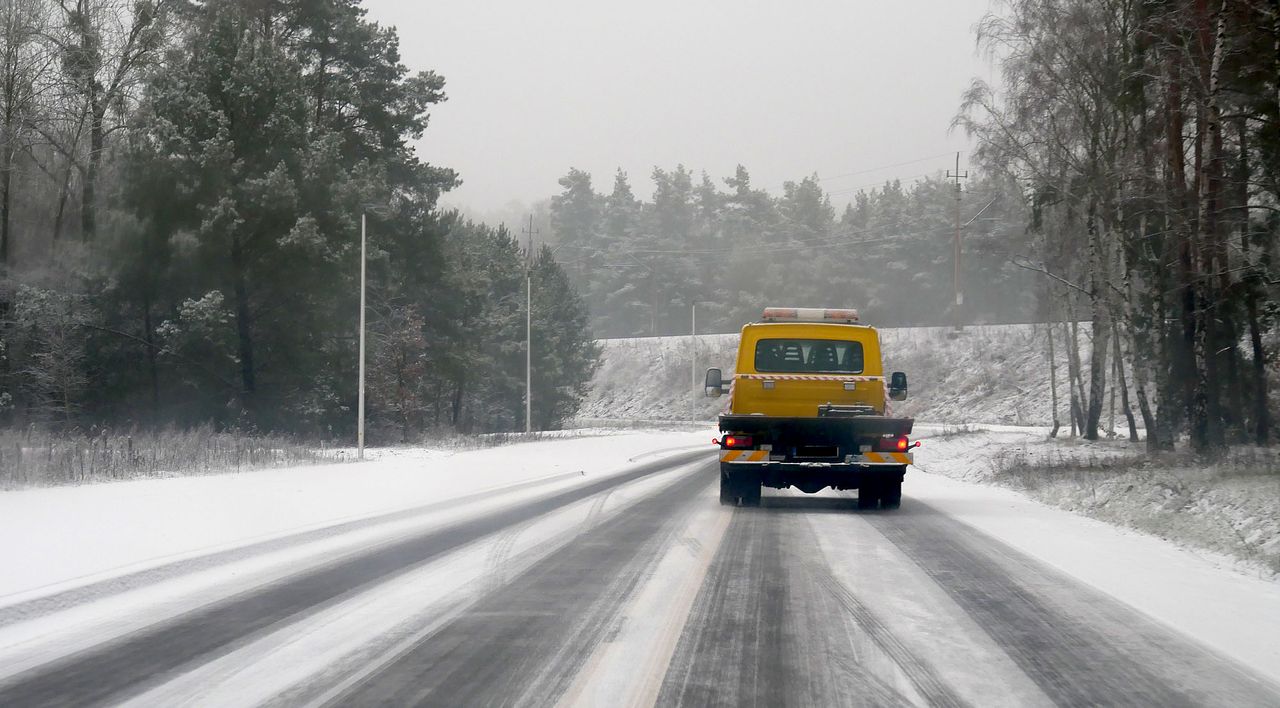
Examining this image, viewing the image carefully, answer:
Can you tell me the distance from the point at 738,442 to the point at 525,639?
8.78m

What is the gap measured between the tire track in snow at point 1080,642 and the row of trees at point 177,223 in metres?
33.0

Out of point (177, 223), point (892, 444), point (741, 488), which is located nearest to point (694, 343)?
point (177, 223)

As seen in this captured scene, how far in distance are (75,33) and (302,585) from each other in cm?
3898

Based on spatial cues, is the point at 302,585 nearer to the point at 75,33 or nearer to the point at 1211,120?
the point at 1211,120

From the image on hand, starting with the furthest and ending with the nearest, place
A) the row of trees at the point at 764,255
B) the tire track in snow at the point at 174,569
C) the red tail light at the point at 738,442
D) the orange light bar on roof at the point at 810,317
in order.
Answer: the row of trees at the point at 764,255 → the orange light bar on roof at the point at 810,317 → the red tail light at the point at 738,442 → the tire track in snow at the point at 174,569

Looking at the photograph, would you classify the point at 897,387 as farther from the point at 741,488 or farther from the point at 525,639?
the point at 525,639

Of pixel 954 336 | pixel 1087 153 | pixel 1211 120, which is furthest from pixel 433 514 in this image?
pixel 954 336

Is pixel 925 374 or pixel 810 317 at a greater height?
pixel 925 374

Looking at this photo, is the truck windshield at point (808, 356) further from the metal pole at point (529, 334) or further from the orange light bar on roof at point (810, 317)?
the metal pole at point (529, 334)

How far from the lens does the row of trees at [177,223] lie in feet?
128

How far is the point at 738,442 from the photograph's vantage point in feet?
51.1

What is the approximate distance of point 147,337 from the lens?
136 feet

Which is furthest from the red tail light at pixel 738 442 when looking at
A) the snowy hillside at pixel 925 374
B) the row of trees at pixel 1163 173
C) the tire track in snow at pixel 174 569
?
the snowy hillside at pixel 925 374

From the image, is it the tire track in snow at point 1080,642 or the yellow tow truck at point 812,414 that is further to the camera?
the yellow tow truck at point 812,414
